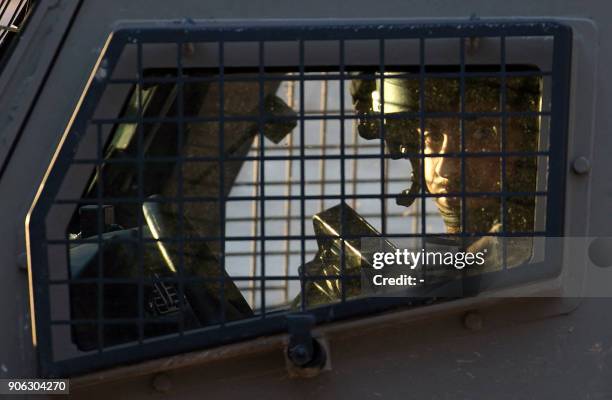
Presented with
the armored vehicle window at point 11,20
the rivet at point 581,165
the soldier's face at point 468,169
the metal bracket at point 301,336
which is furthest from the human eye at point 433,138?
the armored vehicle window at point 11,20

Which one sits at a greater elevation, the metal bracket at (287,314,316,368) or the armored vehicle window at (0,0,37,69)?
the armored vehicle window at (0,0,37,69)

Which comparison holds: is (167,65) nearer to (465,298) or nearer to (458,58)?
(458,58)

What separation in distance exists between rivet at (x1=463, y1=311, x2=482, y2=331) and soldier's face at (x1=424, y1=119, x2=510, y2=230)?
0.14 meters

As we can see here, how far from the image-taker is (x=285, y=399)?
1838 mm

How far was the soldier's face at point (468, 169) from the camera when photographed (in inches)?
71.3

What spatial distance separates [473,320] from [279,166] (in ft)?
1.28

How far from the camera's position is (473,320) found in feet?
5.99

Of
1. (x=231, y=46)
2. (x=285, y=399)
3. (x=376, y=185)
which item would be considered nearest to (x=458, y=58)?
(x=376, y=185)

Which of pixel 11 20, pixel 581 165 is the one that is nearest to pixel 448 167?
pixel 581 165

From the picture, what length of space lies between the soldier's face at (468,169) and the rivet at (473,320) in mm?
142

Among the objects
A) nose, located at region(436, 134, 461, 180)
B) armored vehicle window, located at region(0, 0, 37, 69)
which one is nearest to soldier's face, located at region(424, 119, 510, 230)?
nose, located at region(436, 134, 461, 180)

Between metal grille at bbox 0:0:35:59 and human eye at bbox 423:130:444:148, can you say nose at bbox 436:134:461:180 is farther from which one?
metal grille at bbox 0:0:35:59

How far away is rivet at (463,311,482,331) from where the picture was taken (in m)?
1.82

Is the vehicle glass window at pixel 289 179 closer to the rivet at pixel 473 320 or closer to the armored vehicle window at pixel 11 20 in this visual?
the rivet at pixel 473 320
